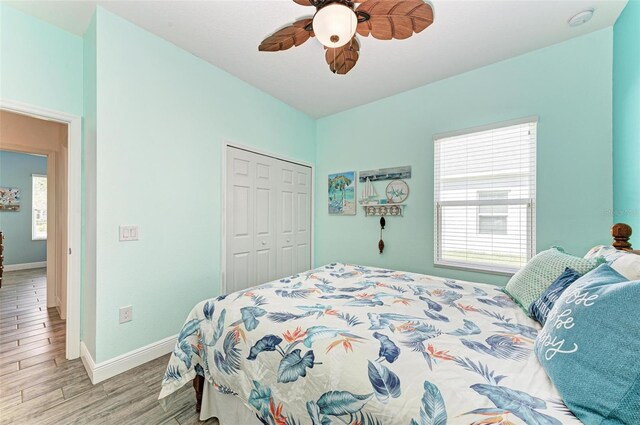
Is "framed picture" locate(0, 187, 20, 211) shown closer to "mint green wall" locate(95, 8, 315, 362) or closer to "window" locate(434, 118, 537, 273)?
"mint green wall" locate(95, 8, 315, 362)

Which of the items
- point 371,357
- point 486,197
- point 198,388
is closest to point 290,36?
point 371,357

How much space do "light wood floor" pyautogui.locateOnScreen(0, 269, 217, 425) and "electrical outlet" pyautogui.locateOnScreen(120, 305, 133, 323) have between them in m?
0.39

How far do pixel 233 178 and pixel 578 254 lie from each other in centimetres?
331

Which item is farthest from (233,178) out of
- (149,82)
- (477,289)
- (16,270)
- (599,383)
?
(16,270)

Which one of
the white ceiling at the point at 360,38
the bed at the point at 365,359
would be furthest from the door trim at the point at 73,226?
the bed at the point at 365,359

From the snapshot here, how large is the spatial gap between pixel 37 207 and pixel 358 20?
778 cm

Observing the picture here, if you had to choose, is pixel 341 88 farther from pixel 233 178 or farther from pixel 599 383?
pixel 599 383

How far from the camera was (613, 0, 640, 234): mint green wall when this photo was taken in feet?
5.65

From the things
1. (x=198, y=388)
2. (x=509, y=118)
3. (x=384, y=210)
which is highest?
(x=509, y=118)

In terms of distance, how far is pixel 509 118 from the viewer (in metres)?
2.50

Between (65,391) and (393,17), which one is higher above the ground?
(393,17)

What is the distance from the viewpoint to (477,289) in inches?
72.9

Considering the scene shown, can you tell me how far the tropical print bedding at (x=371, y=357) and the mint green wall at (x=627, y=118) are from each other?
46.7 inches

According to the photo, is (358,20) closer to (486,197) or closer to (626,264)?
(626,264)
